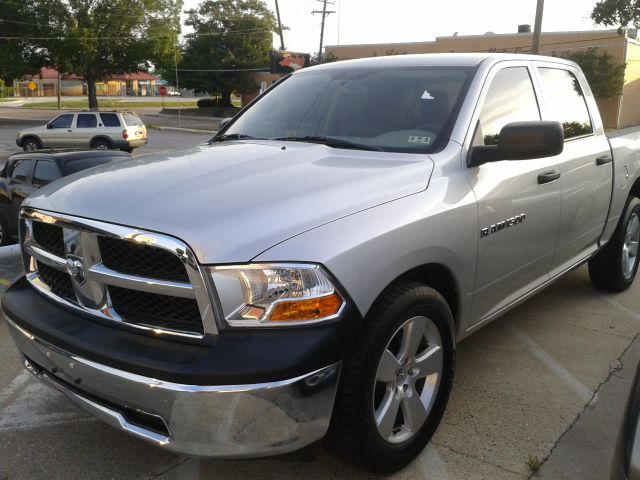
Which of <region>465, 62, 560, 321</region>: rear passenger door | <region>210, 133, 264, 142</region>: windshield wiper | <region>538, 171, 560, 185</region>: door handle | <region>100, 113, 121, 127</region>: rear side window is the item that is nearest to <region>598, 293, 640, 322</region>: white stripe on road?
<region>465, 62, 560, 321</region>: rear passenger door

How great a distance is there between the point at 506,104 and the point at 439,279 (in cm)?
126

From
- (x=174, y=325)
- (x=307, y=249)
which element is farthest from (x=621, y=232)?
(x=174, y=325)

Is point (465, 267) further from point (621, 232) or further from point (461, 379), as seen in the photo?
point (621, 232)

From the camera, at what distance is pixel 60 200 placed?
272 centimetres

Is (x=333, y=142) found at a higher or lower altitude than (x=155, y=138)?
higher

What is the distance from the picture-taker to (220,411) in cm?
211

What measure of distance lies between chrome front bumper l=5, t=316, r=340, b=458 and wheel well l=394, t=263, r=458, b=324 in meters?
0.72

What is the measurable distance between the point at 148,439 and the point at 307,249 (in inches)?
35.3

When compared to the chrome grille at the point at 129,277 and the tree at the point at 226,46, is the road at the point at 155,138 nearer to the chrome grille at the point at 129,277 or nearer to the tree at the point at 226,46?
the tree at the point at 226,46

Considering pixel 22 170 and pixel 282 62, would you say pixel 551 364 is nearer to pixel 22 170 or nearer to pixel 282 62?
pixel 22 170

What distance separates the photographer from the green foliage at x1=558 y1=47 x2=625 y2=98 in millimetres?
31972

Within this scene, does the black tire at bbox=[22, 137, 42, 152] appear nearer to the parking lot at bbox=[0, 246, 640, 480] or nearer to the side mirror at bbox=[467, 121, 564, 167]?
the parking lot at bbox=[0, 246, 640, 480]

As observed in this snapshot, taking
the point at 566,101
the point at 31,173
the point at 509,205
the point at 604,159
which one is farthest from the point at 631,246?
the point at 31,173

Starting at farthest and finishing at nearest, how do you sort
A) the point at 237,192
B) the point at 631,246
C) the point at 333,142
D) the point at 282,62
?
the point at 282,62, the point at 631,246, the point at 333,142, the point at 237,192
